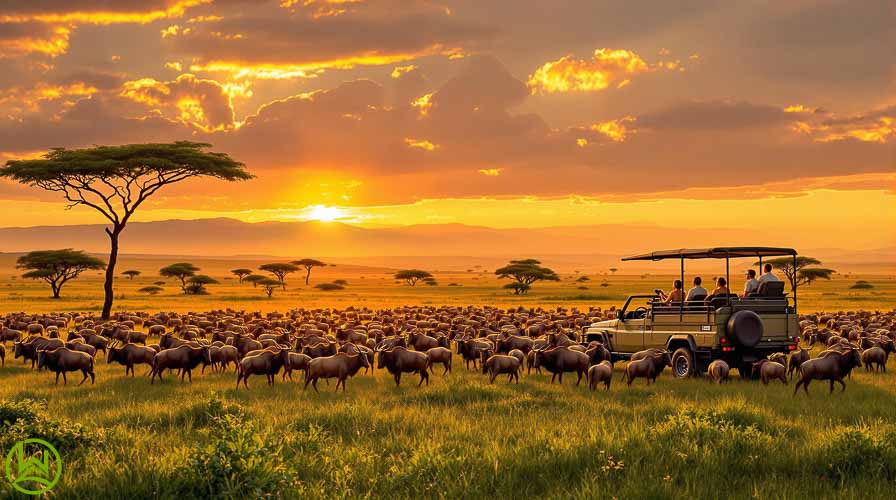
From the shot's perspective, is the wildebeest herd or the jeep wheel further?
the jeep wheel

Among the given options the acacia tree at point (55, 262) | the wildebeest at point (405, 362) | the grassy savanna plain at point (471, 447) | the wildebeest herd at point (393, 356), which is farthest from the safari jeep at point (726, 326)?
the acacia tree at point (55, 262)

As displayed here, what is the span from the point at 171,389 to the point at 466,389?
292 inches

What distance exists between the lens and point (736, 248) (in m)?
20.7

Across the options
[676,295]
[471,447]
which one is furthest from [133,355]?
[676,295]

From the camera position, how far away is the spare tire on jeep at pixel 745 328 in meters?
20.1

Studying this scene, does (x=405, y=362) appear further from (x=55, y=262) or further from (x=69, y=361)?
(x=55, y=262)

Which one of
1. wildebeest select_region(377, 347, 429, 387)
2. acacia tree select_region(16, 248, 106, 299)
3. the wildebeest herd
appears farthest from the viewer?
acacia tree select_region(16, 248, 106, 299)

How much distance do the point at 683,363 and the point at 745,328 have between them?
2000 millimetres

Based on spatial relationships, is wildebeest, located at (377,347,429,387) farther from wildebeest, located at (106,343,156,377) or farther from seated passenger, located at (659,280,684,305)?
seated passenger, located at (659,280,684,305)

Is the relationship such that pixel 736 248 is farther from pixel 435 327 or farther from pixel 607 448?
pixel 435 327

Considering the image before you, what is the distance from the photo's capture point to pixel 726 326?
2034 centimetres

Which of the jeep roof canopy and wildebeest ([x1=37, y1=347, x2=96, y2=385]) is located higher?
the jeep roof canopy

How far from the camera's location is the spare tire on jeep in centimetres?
2008

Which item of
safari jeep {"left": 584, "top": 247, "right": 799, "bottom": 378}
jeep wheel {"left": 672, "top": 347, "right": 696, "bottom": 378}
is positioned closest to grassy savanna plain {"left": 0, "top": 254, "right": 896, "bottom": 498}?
safari jeep {"left": 584, "top": 247, "right": 799, "bottom": 378}
